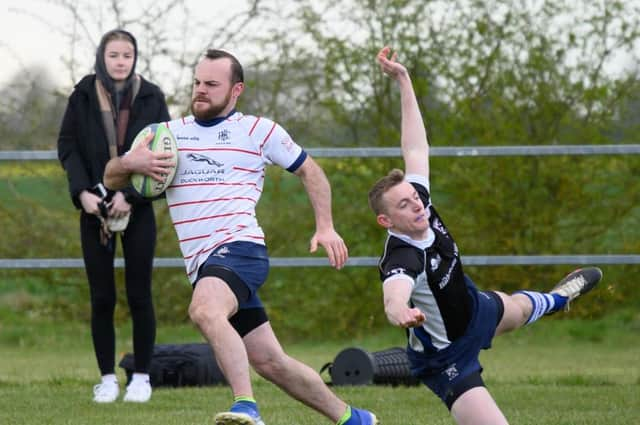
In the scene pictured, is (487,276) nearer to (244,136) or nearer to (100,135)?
(100,135)

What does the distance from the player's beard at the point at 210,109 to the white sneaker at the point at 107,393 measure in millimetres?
2257

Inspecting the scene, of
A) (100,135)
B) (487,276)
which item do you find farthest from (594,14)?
(100,135)

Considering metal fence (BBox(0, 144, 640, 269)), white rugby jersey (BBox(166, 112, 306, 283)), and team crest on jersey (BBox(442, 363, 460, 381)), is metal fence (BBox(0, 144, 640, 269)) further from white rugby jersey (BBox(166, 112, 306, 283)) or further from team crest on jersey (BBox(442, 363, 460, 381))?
team crest on jersey (BBox(442, 363, 460, 381))

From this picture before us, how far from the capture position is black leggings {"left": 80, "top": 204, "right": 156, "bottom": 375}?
7238mm

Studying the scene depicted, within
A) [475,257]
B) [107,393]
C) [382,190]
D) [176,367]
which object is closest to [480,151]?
[475,257]

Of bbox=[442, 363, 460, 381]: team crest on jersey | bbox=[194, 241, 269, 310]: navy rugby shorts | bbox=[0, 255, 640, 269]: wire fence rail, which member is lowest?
bbox=[0, 255, 640, 269]: wire fence rail

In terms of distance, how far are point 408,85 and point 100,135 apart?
2362 mm

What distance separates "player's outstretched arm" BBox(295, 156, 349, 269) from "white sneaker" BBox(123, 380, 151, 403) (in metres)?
2.19

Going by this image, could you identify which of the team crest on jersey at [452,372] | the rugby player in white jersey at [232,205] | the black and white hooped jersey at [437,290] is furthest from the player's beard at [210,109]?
the team crest on jersey at [452,372]

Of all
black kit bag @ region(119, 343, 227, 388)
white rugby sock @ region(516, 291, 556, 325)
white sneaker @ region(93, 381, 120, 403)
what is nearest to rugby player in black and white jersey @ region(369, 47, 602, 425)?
white rugby sock @ region(516, 291, 556, 325)

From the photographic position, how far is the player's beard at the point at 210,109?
18.5 ft

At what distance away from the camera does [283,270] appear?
37.1 feet

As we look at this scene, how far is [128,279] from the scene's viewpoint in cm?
729

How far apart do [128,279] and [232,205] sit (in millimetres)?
1927
